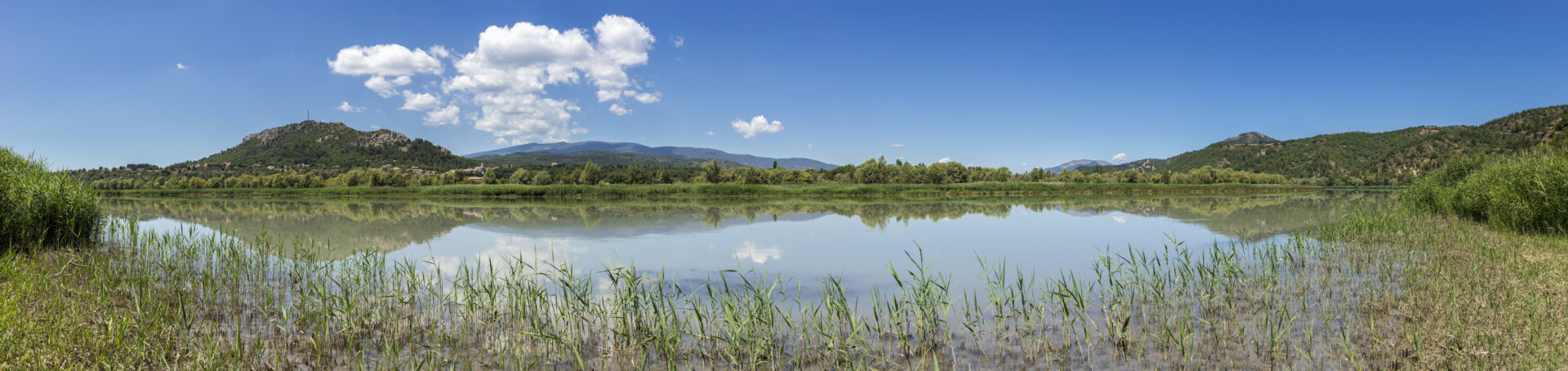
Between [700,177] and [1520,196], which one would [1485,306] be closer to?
[1520,196]

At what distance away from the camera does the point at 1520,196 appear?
11977 millimetres

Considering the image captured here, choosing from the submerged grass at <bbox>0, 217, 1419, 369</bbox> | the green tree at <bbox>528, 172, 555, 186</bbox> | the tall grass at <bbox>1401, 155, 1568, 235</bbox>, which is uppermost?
the green tree at <bbox>528, 172, 555, 186</bbox>

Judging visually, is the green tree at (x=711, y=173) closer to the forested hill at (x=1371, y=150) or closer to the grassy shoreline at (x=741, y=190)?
the grassy shoreline at (x=741, y=190)

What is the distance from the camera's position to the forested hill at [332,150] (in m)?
122

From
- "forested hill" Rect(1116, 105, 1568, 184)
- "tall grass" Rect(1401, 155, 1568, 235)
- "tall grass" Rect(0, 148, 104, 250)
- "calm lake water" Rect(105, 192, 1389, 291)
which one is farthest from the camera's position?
"forested hill" Rect(1116, 105, 1568, 184)

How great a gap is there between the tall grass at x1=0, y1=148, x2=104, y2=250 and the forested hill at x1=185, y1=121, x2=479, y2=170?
408 feet

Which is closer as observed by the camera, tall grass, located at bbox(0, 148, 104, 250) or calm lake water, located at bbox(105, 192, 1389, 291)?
tall grass, located at bbox(0, 148, 104, 250)

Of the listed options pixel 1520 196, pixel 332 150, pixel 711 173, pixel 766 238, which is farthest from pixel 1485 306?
pixel 332 150

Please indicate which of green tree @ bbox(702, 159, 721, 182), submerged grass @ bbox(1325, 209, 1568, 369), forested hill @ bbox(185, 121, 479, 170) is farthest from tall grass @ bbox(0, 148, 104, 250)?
forested hill @ bbox(185, 121, 479, 170)

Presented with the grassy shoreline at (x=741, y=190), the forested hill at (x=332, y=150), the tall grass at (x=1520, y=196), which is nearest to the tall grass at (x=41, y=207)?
the tall grass at (x=1520, y=196)

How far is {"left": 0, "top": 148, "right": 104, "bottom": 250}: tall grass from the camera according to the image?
9.56 m

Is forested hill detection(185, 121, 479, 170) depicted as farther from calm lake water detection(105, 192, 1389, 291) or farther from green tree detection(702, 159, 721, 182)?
calm lake water detection(105, 192, 1389, 291)

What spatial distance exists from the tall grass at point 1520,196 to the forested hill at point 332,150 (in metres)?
139

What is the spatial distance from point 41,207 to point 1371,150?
16026 centimetres
